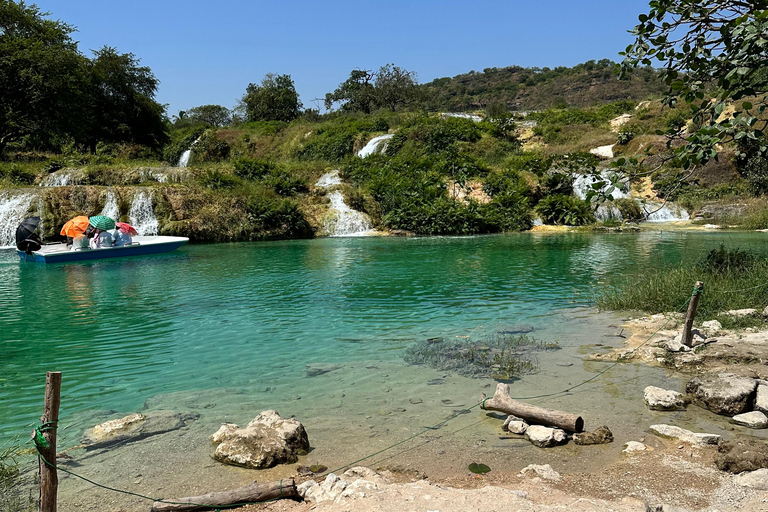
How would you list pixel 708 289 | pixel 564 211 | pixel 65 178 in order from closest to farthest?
pixel 708 289 → pixel 65 178 → pixel 564 211

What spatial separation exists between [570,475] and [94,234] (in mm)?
19525

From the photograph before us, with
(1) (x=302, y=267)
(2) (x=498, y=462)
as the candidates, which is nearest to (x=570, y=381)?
(2) (x=498, y=462)

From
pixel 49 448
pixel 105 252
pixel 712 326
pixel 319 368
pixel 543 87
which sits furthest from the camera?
pixel 543 87

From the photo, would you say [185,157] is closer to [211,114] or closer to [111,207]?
[111,207]

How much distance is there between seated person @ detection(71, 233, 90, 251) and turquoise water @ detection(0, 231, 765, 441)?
41.3 inches

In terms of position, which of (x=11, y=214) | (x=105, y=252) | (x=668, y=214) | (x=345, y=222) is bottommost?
(x=105, y=252)

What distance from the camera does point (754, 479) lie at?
4.04m

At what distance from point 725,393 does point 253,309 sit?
864cm

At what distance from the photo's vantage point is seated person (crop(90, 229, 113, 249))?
19.6 m

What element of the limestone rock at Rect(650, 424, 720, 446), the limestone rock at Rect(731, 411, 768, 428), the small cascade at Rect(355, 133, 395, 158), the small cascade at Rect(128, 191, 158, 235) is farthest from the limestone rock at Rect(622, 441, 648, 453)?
the small cascade at Rect(355, 133, 395, 158)

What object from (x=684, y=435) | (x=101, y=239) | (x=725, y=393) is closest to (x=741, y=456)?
(x=684, y=435)

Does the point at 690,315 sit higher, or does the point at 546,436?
the point at 690,315

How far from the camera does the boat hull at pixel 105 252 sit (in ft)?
61.0

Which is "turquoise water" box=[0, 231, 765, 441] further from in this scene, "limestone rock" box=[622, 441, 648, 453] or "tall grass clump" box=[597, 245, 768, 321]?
"limestone rock" box=[622, 441, 648, 453]
